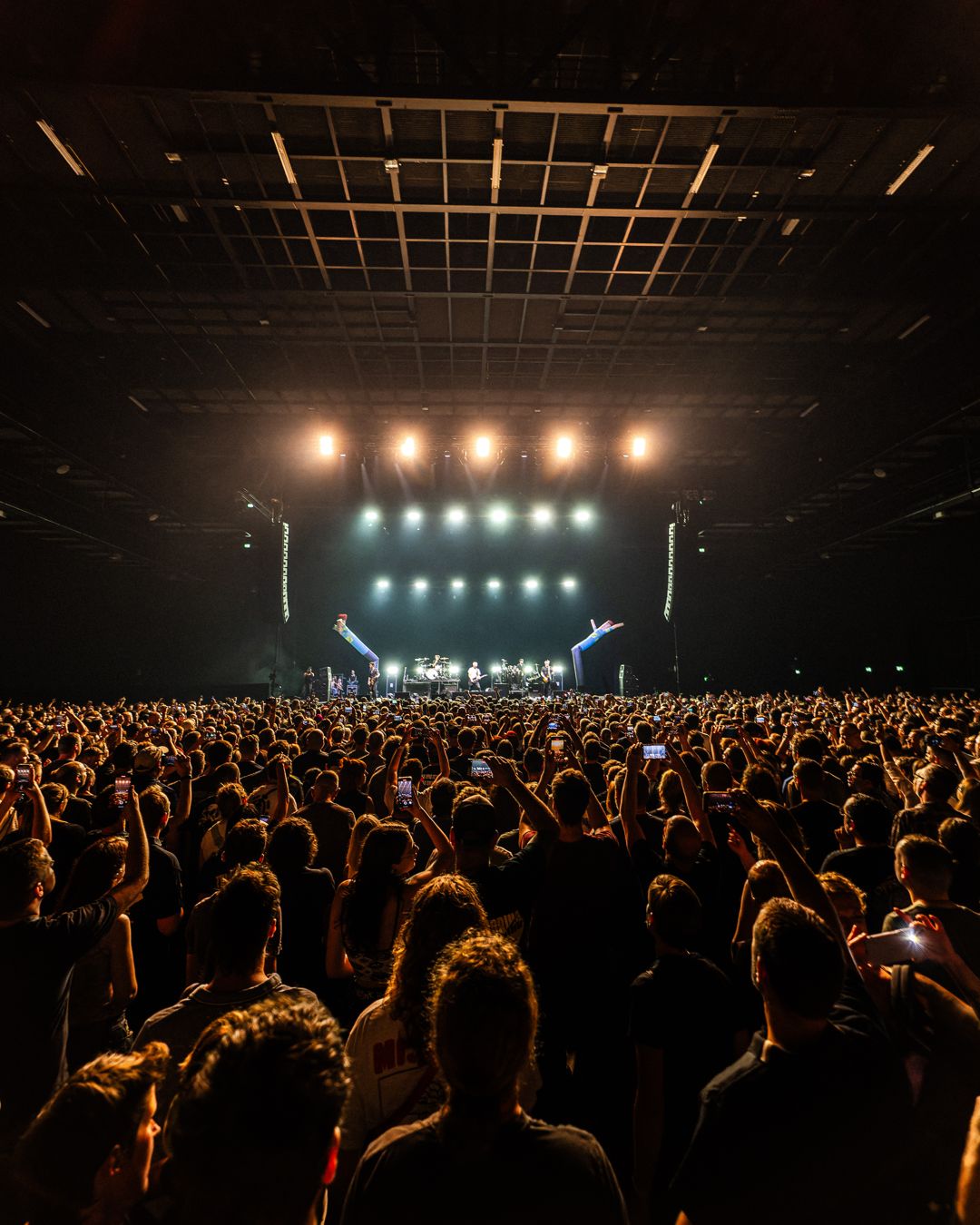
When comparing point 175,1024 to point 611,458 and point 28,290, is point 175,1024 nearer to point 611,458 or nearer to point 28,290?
point 28,290

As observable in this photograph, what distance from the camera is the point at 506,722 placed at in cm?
980

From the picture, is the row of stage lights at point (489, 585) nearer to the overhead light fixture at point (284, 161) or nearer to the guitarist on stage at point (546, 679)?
the guitarist on stage at point (546, 679)

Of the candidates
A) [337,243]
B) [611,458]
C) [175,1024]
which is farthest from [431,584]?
[175,1024]

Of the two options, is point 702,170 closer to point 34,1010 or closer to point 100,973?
point 100,973

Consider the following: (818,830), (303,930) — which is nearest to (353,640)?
(818,830)

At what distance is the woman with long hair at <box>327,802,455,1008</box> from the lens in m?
2.32

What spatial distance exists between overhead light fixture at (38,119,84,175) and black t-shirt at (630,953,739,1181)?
11243 millimetres

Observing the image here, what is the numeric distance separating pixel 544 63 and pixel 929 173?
20.2 feet

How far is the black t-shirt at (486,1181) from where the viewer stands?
3.35ft

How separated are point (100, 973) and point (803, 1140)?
2.68 meters

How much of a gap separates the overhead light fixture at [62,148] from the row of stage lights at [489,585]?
1953 cm

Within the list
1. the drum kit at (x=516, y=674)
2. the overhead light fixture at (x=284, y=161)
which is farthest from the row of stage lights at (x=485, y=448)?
the drum kit at (x=516, y=674)

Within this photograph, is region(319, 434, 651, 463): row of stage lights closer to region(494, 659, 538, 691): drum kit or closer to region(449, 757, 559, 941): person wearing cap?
region(494, 659, 538, 691): drum kit

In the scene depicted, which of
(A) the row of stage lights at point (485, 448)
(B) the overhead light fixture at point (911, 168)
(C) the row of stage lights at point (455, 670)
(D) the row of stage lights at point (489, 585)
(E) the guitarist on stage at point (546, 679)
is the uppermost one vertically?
(A) the row of stage lights at point (485, 448)
